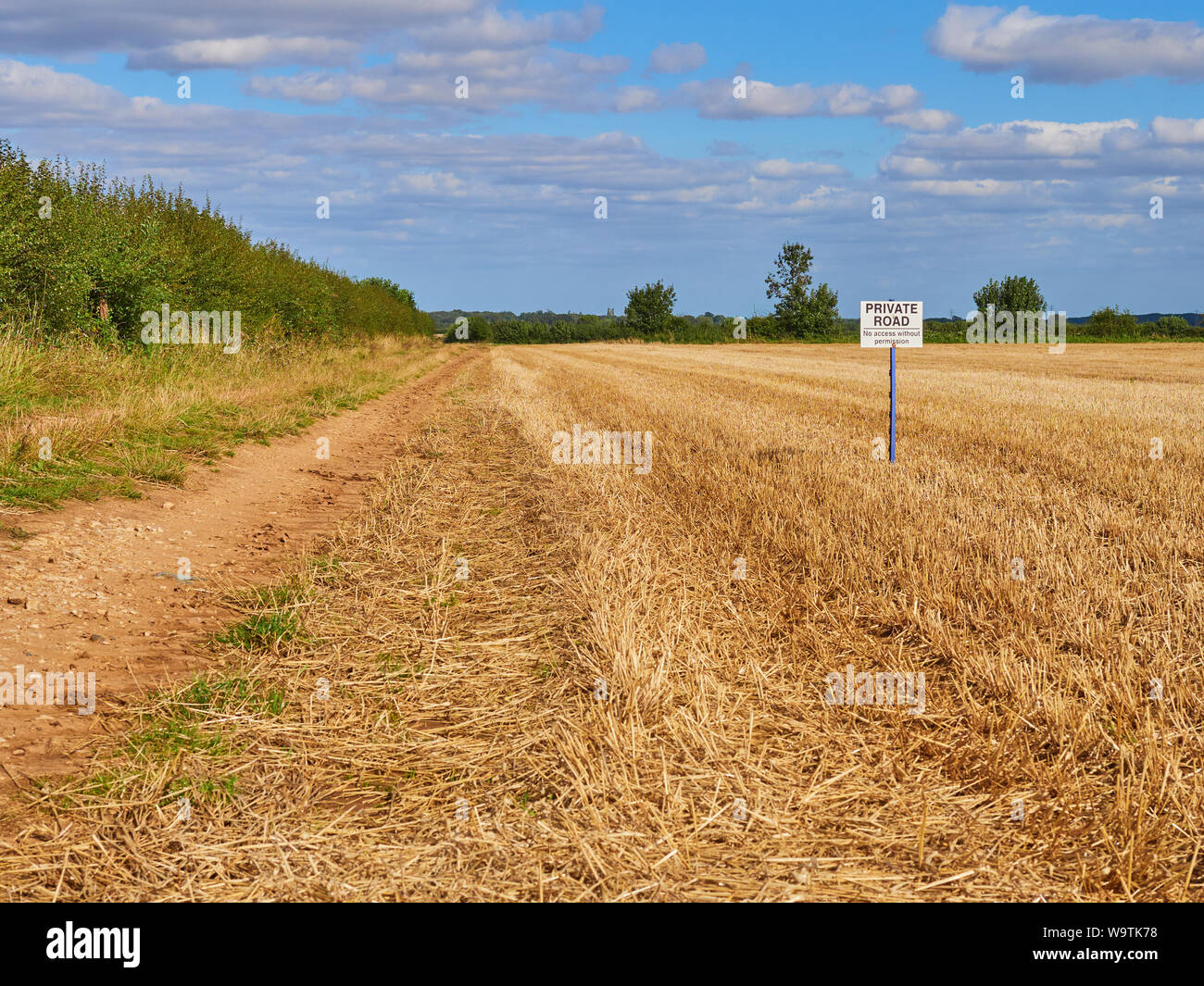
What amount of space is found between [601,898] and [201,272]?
971 inches

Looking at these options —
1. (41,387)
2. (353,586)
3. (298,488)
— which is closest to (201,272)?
(41,387)

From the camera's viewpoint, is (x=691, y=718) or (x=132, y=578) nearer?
(x=691, y=718)

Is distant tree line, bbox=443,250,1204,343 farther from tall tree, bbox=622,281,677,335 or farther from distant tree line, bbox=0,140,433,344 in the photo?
distant tree line, bbox=0,140,433,344

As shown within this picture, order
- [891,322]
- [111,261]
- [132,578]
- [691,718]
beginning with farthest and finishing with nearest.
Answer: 1. [111,261]
2. [891,322]
3. [132,578]
4. [691,718]

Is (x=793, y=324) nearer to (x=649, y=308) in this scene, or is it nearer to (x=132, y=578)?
(x=649, y=308)

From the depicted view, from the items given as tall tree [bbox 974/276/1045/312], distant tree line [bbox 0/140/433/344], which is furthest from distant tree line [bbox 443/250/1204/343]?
distant tree line [bbox 0/140/433/344]

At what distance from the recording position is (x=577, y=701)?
16.2 feet

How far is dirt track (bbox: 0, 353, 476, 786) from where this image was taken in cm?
507

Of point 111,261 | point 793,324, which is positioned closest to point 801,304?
point 793,324

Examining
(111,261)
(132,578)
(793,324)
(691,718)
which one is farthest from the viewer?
(793,324)

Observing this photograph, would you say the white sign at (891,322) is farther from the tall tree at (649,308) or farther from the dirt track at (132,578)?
the tall tree at (649,308)

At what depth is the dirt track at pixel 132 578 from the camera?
5070 mm

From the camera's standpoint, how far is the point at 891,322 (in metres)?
12.0
